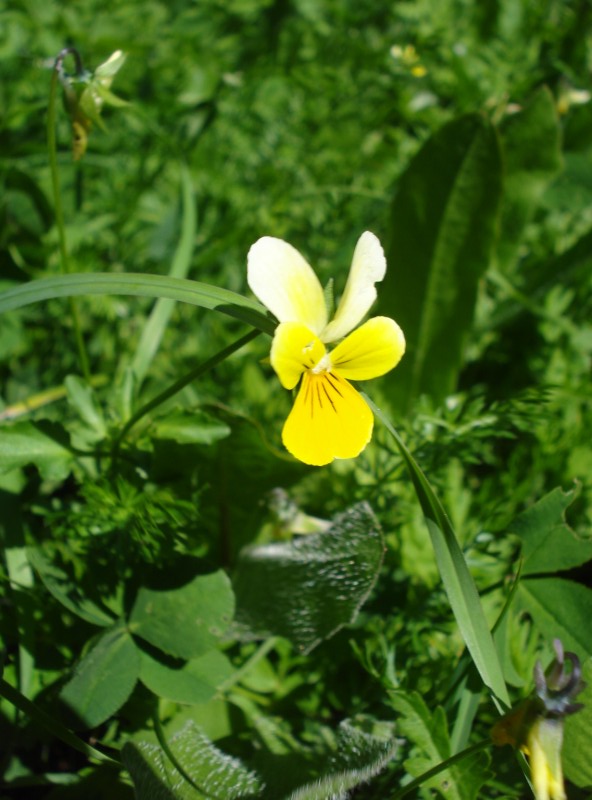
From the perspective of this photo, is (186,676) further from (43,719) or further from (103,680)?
(43,719)

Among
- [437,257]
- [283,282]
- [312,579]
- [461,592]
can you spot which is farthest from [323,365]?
[437,257]

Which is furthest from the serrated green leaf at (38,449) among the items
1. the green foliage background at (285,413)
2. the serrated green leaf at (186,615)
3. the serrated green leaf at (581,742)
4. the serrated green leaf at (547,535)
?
the serrated green leaf at (581,742)

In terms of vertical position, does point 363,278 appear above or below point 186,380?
above

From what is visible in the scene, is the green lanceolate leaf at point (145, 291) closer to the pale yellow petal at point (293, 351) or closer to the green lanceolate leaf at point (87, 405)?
the pale yellow petal at point (293, 351)

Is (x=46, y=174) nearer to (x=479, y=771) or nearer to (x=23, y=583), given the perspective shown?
(x=23, y=583)

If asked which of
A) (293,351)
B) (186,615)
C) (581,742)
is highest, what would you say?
(293,351)

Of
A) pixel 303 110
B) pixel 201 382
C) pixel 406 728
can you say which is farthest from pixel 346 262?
pixel 406 728

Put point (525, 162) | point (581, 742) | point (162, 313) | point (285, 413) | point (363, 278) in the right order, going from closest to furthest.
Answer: point (363, 278) < point (581, 742) < point (162, 313) < point (285, 413) < point (525, 162)

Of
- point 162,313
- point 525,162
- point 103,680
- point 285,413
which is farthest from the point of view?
point 525,162
